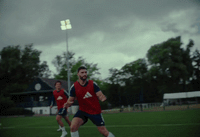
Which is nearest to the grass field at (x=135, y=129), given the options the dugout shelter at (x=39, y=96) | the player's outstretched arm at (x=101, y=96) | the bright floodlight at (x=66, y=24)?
the player's outstretched arm at (x=101, y=96)

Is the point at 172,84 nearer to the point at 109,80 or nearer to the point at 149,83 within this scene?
the point at 149,83

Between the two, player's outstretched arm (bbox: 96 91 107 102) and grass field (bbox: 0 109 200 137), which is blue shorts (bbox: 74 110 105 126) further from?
grass field (bbox: 0 109 200 137)

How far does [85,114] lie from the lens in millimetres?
5145

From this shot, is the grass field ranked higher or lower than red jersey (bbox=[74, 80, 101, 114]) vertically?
lower

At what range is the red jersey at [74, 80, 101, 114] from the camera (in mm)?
5043

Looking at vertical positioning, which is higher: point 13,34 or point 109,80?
point 13,34

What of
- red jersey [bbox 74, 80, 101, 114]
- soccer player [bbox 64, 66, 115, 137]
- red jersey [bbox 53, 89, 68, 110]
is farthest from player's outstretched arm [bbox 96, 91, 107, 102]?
red jersey [bbox 53, 89, 68, 110]

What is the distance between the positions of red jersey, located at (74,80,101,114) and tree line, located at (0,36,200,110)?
3968 cm

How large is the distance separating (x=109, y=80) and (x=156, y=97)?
1188cm

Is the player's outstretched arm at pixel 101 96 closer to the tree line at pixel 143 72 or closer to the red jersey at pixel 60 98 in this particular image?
the red jersey at pixel 60 98

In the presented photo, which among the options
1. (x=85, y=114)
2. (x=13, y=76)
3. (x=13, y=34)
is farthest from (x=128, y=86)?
(x=85, y=114)

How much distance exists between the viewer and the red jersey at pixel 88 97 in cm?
504

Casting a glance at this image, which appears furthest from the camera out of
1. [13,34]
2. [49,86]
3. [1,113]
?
[49,86]

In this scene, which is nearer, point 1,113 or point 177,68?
point 1,113
